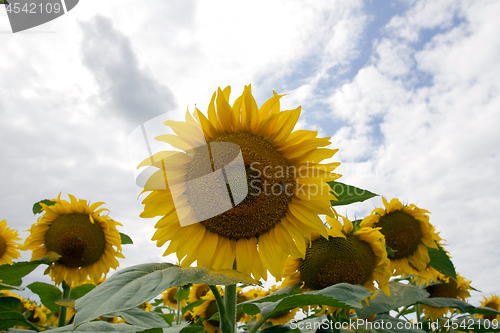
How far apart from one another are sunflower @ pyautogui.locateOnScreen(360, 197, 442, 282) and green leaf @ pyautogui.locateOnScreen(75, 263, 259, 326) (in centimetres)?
329

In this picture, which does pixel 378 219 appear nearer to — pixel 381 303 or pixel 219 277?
pixel 381 303

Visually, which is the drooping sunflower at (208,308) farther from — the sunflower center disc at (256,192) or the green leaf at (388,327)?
the sunflower center disc at (256,192)

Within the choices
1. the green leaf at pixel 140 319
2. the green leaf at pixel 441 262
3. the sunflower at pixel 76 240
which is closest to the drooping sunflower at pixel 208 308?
the sunflower at pixel 76 240

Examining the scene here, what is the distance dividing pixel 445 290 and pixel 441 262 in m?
1.57

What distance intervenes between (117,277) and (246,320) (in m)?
4.46

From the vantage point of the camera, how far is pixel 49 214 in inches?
181

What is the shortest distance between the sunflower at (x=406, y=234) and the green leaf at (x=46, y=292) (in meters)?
4.08

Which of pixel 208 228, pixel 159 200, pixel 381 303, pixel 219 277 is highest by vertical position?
pixel 159 200

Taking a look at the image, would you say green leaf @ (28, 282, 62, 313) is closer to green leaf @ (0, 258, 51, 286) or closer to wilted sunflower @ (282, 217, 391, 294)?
green leaf @ (0, 258, 51, 286)

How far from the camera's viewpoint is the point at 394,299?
10.6 feet

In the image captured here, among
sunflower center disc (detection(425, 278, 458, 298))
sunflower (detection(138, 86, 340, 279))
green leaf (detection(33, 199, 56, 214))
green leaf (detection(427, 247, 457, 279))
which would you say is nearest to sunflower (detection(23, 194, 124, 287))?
green leaf (detection(33, 199, 56, 214))

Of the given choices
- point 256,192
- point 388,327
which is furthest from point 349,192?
point 388,327

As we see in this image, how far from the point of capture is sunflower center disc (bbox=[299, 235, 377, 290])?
9.98 ft

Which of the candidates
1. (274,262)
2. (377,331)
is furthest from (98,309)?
(377,331)
